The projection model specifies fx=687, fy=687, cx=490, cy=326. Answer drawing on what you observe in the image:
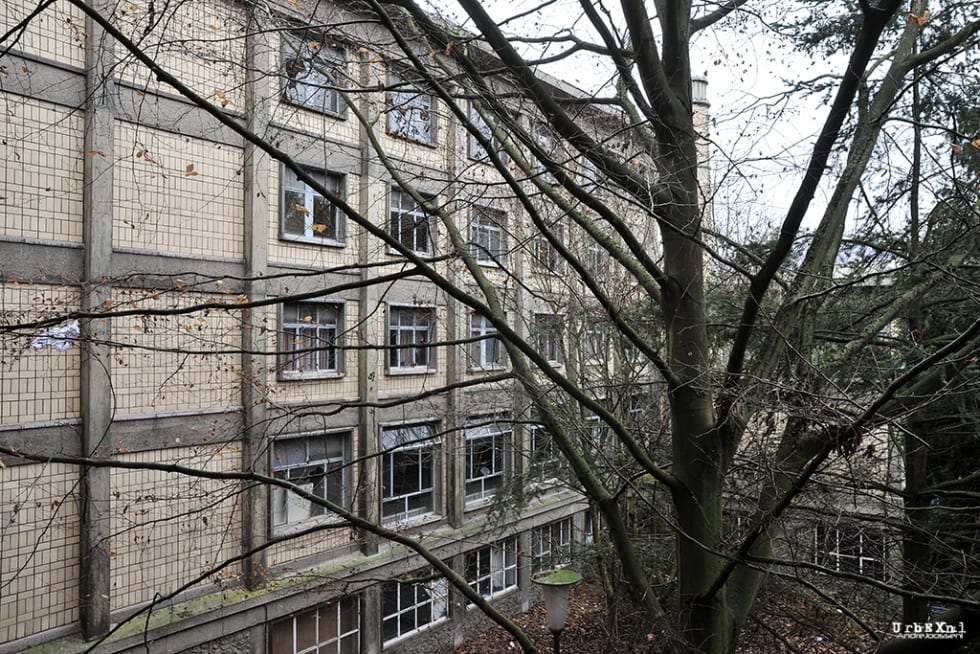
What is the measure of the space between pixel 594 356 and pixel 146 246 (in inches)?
302

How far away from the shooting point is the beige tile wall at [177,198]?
34.2ft

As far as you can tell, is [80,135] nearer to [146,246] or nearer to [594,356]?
A: [146,246]

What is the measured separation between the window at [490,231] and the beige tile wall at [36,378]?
5.53 meters

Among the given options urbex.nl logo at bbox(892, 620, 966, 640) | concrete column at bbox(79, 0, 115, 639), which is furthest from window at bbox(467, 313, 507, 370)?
urbex.nl logo at bbox(892, 620, 966, 640)

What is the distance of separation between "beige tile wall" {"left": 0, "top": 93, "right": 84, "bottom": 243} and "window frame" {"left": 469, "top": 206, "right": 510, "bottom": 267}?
18.9 feet

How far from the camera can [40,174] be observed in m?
9.54

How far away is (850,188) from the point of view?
5.09 meters

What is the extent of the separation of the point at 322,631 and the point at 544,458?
5374 mm

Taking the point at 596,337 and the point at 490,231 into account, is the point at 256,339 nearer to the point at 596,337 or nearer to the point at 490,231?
the point at 490,231

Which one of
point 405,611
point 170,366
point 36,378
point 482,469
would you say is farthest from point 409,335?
point 36,378

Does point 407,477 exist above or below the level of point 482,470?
above

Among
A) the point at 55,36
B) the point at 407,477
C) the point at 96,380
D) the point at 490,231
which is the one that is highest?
the point at 55,36

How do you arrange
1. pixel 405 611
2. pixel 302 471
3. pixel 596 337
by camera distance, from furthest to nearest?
pixel 405 611 < pixel 302 471 < pixel 596 337

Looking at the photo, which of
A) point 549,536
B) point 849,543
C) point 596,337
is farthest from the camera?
point 549,536
